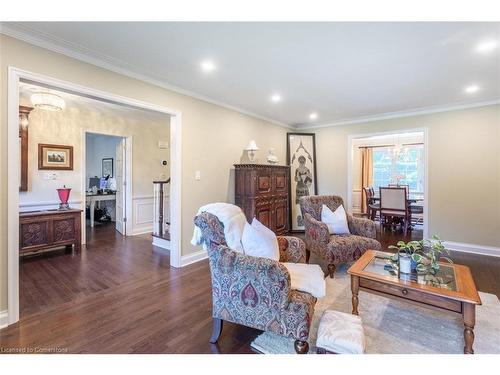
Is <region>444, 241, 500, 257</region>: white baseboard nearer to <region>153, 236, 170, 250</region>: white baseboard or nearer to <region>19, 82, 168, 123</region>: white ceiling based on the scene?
<region>153, 236, 170, 250</region>: white baseboard

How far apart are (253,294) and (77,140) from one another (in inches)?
178

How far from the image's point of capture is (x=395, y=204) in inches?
210

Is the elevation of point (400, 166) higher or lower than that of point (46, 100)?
lower

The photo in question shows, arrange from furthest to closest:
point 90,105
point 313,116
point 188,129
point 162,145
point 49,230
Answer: point 162,145
point 313,116
point 90,105
point 49,230
point 188,129

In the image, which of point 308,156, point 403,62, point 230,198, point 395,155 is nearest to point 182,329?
point 230,198

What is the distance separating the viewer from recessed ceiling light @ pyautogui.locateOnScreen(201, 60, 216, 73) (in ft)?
8.76

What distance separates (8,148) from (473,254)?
5.97m

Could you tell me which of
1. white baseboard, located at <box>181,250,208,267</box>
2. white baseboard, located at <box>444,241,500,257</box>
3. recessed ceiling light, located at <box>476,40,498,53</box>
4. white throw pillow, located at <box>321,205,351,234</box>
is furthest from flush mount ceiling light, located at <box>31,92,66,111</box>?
white baseboard, located at <box>444,241,500,257</box>

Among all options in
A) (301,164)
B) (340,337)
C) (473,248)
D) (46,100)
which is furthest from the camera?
(301,164)

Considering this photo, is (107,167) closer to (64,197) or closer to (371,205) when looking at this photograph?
(64,197)

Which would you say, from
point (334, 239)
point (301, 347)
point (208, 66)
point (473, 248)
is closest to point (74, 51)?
point (208, 66)

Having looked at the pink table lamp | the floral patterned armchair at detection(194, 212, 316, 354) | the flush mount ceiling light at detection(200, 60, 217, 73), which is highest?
the flush mount ceiling light at detection(200, 60, 217, 73)

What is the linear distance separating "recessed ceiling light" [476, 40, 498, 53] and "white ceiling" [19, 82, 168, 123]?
3.45 m
